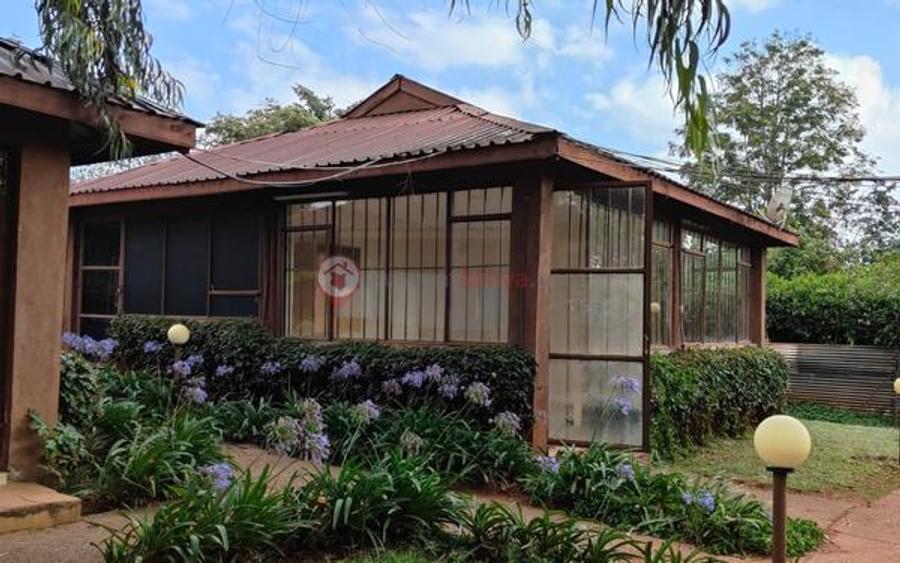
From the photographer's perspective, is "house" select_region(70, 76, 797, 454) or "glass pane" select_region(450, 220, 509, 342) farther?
"glass pane" select_region(450, 220, 509, 342)

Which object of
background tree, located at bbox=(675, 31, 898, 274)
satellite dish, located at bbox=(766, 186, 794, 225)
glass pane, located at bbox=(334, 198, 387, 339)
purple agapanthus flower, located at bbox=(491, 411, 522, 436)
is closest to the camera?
purple agapanthus flower, located at bbox=(491, 411, 522, 436)

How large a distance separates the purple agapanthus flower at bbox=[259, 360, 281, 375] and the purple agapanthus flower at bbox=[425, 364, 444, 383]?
76.5 inches

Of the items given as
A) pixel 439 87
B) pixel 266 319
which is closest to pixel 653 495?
pixel 266 319

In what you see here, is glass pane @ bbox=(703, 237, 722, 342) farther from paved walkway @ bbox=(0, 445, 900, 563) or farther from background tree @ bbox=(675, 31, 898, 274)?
background tree @ bbox=(675, 31, 898, 274)

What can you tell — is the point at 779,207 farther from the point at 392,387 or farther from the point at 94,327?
the point at 94,327

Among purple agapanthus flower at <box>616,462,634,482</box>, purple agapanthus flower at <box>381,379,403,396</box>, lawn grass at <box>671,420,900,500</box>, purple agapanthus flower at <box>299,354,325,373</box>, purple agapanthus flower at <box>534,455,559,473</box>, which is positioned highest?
purple agapanthus flower at <box>299,354,325,373</box>

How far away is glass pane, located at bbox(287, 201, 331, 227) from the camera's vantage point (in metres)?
8.98

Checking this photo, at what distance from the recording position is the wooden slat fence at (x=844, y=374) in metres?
15.4

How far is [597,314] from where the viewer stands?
25.5 ft

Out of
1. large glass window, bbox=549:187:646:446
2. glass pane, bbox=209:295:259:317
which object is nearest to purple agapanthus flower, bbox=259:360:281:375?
glass pane, bbox=209:295:259:317

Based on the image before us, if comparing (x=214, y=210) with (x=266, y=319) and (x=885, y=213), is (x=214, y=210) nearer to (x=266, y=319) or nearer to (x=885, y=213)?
(x=266, y=319)

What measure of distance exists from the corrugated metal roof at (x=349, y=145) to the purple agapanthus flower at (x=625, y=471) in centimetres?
284

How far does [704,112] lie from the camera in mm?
2627

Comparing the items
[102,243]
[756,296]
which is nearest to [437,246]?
[102,243]
